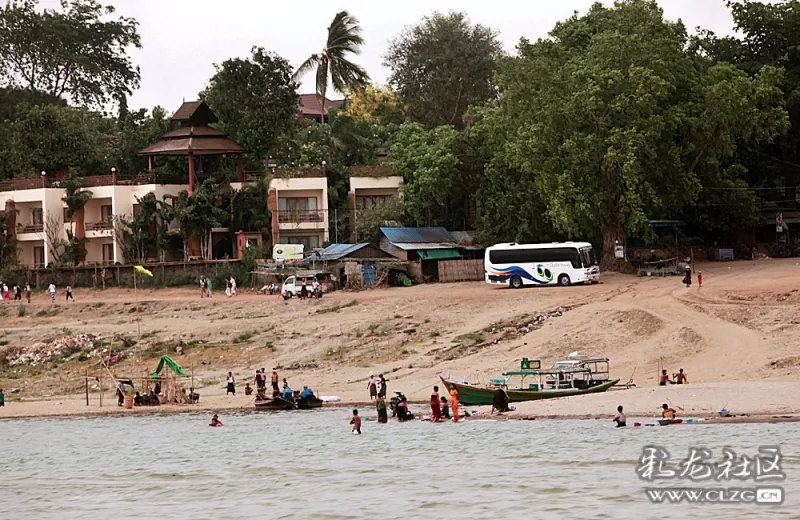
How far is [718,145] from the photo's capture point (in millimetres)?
59375

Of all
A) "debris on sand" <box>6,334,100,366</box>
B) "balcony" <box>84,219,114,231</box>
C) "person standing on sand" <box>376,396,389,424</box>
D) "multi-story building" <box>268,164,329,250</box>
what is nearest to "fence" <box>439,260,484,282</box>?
"multi-story building" <box>268,164,329,250</box>

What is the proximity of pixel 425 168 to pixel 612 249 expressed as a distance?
1237 centimetres

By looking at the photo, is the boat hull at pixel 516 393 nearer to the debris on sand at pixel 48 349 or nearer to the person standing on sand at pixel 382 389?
the person standing on sand at pixel 382 389

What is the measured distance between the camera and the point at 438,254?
6462 cm

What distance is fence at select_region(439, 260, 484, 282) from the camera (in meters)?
63.0

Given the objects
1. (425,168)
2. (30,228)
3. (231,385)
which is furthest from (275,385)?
(30,228)

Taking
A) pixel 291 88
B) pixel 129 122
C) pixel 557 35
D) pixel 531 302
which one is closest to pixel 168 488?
pixel 531 302

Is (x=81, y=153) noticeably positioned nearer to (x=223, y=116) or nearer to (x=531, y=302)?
(x=223, y=116)

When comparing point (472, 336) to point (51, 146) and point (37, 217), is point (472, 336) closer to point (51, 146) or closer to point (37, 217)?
point (37, 217)

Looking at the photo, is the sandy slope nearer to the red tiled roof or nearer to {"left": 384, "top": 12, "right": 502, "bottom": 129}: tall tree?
{"left": 384, "top": 12, "right": 502, "bottom": 129}: tall tree

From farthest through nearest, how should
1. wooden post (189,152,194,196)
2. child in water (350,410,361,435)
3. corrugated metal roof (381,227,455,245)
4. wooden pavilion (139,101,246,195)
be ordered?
wooden pavilion (139,101,246,195), wooden post (189,152,194,196), corrugated metal roof (381,227,455,245), child in water (350,410,361,435)

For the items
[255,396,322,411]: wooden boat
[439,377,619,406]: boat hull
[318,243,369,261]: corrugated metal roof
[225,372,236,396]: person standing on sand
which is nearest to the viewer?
[439,377,619,406]: boat hull

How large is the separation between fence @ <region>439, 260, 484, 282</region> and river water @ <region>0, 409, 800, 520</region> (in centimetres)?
2538

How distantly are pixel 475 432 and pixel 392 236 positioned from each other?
31797 millimetres
